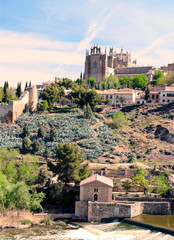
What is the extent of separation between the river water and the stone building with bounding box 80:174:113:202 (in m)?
3.13

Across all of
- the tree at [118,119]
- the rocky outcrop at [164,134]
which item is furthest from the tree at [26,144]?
the rocky outcrop at [164,134]

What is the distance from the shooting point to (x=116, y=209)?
1320 inches

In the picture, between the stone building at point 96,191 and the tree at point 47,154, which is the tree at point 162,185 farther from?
the tree at point 47,154

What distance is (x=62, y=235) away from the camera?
97.9ft

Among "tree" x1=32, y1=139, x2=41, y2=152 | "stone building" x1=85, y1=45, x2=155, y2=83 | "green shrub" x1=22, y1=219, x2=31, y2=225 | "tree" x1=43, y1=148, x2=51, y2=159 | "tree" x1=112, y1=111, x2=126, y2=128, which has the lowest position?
"green shrub" x1=22, y1=219, x2=31, y2=225

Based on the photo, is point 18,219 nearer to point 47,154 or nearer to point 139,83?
point 47,154

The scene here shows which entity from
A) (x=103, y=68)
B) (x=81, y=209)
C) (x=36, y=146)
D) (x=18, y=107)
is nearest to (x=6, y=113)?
(x=18, y=107)

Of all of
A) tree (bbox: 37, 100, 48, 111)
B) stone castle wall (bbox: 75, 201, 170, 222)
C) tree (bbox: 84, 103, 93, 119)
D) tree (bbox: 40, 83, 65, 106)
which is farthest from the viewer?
tree (bbox: 40, 83, 65, 106)

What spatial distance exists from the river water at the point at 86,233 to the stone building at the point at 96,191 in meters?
3.13

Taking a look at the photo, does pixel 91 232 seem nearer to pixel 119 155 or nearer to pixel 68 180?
pixel 68 180

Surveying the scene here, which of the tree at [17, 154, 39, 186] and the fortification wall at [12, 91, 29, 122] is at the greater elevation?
the fortification wall at [12, 91, 29, 122]

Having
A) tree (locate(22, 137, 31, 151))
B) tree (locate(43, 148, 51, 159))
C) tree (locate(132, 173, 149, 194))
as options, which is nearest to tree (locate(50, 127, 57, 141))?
tree (locate(22, 137, 31, 151))

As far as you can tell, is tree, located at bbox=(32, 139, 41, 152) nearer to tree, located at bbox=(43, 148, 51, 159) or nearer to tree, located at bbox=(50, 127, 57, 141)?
tree, located at bbox=(43, 148, 51, 159)

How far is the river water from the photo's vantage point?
2914 cm
